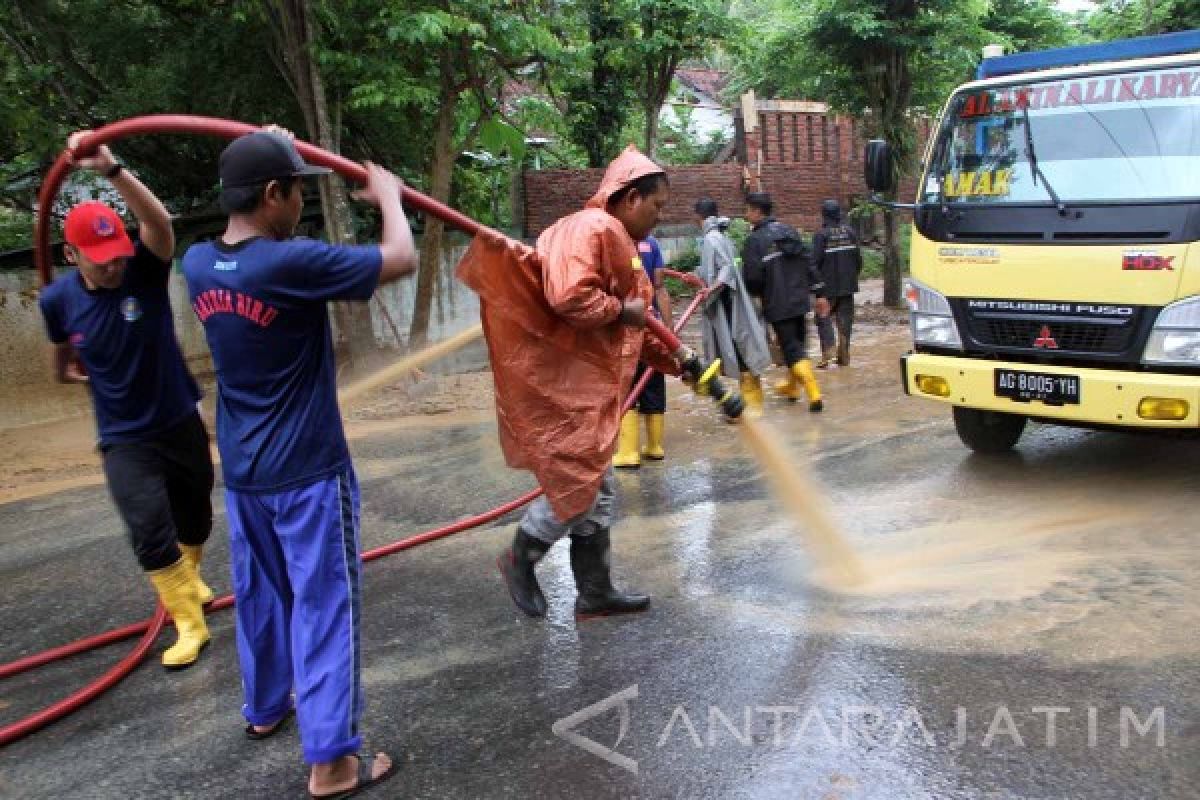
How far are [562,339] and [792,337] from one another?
16.0 ft

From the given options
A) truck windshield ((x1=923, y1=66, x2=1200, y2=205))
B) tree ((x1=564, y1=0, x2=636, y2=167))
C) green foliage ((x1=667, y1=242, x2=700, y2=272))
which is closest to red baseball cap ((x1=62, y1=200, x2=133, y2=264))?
truck windshield ((x1=923, y1=66, x2=1200, y2=205))

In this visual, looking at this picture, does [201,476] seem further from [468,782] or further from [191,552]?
[468,782]

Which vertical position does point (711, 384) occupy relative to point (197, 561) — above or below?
above

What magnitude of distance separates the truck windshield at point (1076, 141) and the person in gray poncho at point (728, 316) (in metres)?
1.69

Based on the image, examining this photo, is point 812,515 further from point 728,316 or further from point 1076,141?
point 728,316

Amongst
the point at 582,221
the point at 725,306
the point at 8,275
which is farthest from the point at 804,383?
the point at 8,275

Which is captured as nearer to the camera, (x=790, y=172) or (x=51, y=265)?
(x=51, y=265)

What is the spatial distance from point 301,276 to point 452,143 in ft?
27.7

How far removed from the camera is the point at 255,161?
8.97ft

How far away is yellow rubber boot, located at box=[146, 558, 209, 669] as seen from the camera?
386cm

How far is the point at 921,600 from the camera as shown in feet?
13.2

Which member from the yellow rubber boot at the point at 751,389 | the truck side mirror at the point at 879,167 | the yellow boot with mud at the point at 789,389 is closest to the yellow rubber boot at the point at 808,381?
the yellow boot with mud at the point at 789,389

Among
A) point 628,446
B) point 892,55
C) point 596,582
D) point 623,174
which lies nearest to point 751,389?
point 628,446

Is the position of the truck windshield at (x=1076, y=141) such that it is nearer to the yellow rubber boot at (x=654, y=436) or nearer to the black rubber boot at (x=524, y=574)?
the yellow rubber boot at (x=654, y=436)
